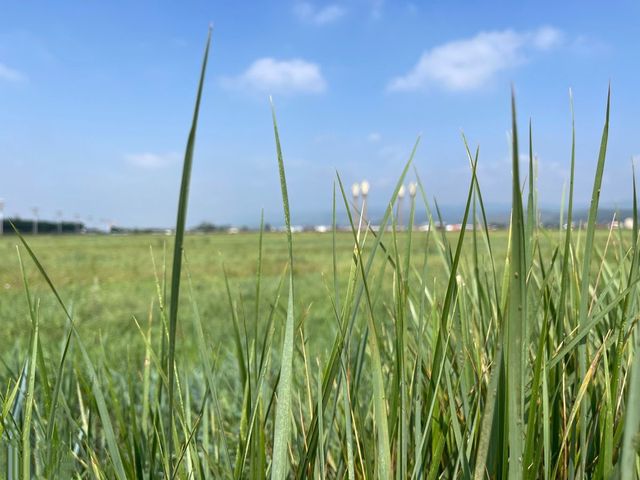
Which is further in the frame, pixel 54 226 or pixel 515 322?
pixel 54 226

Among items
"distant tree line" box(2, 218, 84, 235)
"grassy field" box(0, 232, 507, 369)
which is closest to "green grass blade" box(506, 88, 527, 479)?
"grassy field" box(0, 232, 507, 369)

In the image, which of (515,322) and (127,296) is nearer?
(515,322)

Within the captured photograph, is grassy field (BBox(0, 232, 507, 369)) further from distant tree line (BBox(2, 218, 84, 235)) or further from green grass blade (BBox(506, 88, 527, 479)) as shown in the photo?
distant tree line (BBox(2, 218, 84, 235))

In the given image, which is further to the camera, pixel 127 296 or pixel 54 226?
pixel 54 226

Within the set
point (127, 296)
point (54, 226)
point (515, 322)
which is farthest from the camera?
point (54, 226)

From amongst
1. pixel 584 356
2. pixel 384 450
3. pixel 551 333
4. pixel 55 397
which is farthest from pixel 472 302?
pixel 55 397

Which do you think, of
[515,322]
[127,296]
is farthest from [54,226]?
[515,322]

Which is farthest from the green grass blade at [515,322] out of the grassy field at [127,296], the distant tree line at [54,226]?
the distant tree line at [54,226]

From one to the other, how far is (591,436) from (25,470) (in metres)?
0.47

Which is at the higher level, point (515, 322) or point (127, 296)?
point (515, 322)

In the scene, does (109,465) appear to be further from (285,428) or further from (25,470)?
(285,428)

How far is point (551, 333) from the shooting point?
2.17 ft

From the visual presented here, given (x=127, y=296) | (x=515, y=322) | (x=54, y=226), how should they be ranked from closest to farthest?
(x=515, y=322)
(x=127, y=296)
(x=54, y=226)

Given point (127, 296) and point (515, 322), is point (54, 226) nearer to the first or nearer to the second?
point (127, 296)
